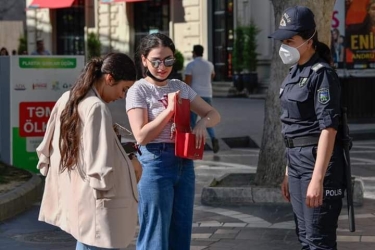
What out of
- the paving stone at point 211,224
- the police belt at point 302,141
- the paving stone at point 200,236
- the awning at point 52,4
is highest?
the awning at point 52,4

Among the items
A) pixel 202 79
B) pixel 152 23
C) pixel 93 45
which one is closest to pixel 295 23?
pixel 202 79

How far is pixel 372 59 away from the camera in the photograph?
2106 centimetres

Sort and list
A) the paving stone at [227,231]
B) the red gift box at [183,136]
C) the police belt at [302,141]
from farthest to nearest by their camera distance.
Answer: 1. the paving stone at [227,231]
2. the red gift box at [183,136]
3. the police belt at [302,141]

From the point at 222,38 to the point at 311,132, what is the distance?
1121 inches

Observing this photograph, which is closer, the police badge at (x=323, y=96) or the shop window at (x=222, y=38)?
the police badge at (x=323, y=96)

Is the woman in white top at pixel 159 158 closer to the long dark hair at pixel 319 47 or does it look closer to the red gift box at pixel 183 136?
the red gift box at pixel 183 136

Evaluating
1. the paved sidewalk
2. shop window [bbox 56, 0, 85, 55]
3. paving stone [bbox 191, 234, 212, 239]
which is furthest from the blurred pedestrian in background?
shop window [bbox 56, 0, 85, 55]

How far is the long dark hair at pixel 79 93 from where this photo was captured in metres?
5.26

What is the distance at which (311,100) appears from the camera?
562 cm

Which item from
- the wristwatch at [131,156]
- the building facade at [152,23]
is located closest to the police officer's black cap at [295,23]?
the wristwatch at [131,156]

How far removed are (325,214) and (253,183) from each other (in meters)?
5.50

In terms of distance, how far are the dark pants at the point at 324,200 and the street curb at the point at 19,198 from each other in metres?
4.96

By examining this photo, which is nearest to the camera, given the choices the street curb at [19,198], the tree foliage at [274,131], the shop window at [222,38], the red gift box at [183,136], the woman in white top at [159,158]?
the red gift box at [183,136]

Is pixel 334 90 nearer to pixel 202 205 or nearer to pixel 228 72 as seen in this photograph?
pixel 202 205
